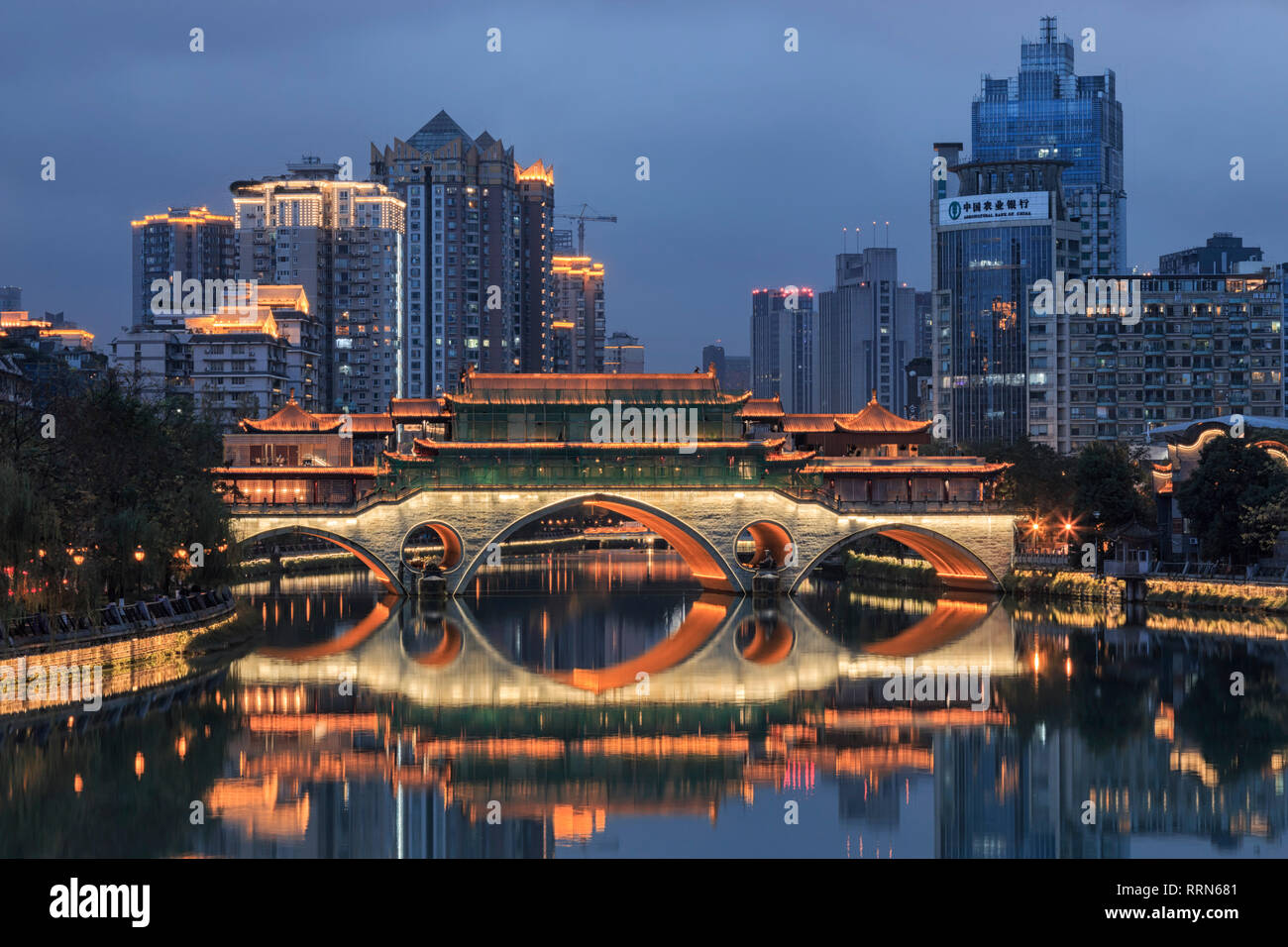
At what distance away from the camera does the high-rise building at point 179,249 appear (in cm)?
16612

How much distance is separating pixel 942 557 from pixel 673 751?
39.8 meters

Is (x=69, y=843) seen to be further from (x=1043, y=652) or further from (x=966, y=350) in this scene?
(x=966, y=350)

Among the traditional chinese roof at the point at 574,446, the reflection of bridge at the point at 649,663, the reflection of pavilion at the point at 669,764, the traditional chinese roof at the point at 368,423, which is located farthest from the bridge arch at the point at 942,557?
the reflection of pavilion at the point at 669,764

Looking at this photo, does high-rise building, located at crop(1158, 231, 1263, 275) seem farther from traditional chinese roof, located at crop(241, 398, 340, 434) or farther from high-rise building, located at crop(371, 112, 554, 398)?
traditional chinese roof, located at crop(241, 398, 340, 434)

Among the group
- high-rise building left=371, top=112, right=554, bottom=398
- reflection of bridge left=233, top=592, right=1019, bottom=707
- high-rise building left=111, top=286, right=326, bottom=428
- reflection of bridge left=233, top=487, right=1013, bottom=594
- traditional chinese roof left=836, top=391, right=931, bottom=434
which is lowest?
reflection of bridge left=233, top=592, right=1019, bottom=707

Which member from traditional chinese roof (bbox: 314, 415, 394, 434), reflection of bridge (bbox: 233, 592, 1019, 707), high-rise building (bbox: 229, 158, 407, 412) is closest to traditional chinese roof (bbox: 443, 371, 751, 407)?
traditional chinese roof (bbox: 314, 415, 394, 434)

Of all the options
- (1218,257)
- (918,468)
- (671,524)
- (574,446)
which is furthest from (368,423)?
(1218,257)

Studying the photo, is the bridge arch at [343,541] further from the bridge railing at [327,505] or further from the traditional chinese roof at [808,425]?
the traditional chinese roof at [808,425]

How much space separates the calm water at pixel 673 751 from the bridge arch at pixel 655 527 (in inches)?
511

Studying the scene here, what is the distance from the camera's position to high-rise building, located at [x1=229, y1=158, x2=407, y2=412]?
126 metres

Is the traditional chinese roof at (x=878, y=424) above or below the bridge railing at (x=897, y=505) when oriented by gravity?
above

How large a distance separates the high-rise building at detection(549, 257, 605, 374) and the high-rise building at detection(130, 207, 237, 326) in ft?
125

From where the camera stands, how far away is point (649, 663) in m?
37.7
